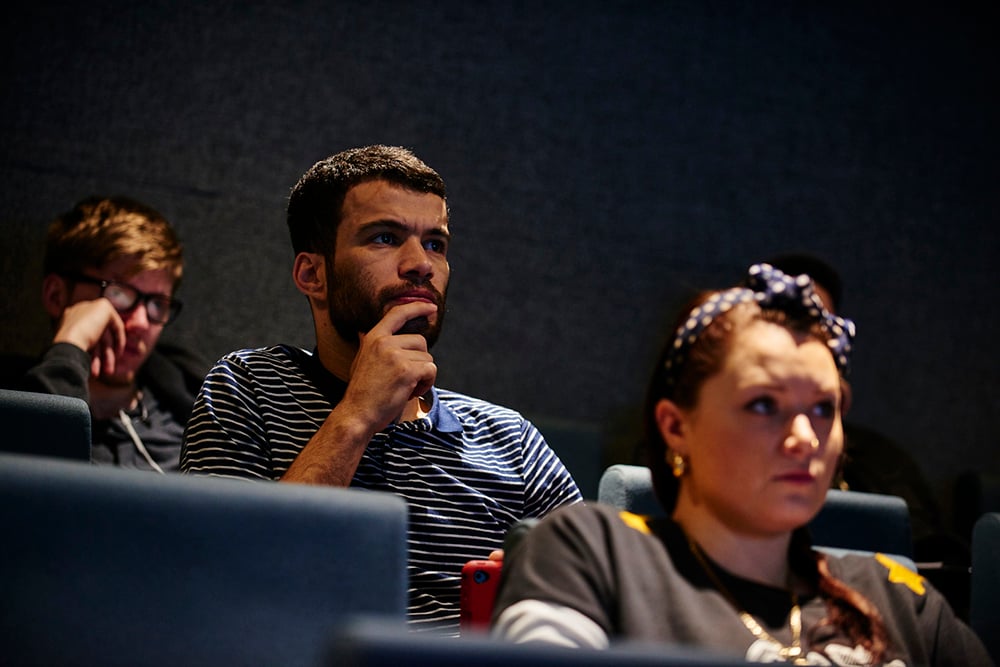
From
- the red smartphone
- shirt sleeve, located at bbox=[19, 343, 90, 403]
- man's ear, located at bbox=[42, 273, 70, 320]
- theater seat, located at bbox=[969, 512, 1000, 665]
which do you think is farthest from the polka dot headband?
man's ear, located at bbox=[42, 273, 70, 320]

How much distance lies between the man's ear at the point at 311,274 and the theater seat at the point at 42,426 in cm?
49

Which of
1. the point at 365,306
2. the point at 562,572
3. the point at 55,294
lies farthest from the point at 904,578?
A: the point at 55,294

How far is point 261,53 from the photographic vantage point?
295 cm

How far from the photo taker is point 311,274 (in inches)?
79.4

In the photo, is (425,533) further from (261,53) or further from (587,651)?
(261,53)

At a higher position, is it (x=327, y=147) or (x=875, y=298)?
(x=327, y=147)

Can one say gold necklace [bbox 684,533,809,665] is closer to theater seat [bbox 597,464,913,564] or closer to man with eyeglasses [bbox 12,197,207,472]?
theater seat [bbox 597,464,913,564]

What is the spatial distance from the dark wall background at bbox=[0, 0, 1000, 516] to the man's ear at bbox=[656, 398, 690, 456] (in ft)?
5.80

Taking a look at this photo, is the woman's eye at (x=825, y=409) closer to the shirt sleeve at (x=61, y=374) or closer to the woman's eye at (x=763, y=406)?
the woman's eye at (x=763, y=406)

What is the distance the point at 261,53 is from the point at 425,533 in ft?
5.54

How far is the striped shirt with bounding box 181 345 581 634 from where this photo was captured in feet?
5.53

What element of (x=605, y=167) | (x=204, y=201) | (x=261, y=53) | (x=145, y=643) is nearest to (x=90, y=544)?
(x=145, y=643)

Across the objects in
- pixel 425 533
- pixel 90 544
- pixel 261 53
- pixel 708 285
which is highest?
pixel 261 53

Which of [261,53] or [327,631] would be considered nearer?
[327,631]
